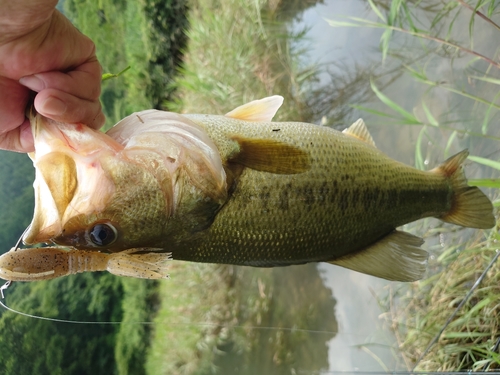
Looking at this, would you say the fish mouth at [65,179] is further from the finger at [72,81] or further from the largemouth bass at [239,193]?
the finger at [72,81]

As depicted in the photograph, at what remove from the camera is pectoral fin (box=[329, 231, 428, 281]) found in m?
1.26

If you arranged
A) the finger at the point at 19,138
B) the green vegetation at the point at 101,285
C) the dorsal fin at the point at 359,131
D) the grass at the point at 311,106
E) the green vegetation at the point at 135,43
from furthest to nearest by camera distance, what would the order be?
1. the green vegetation at the point at 135,43
2. the green vegetation at the point at 101,285
3. the grass at the point at 311,106
4. the dorsal fin at the point at 359,131
5. the finger at the point at 19,138

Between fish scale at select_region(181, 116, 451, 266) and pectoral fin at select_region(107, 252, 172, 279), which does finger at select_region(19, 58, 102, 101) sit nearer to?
fish scale at select_region(181, 116, 451, 266)

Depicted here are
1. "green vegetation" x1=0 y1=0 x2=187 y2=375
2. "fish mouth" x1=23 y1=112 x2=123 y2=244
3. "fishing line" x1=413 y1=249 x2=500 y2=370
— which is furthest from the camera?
"green vegetation" x1=0 y1=0 x2=187 y2=375

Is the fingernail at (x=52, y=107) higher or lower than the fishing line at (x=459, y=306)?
higher

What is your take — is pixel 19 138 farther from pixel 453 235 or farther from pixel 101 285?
pixel 101 285

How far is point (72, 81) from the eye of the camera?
102cm

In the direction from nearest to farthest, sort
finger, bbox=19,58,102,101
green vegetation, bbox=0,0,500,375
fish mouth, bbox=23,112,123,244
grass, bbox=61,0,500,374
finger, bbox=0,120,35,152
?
fish mouth, bbox=23,112,123,244, finger, bbox=19,58,102,101, finger, bbox=0,120,35,152, grass, bbox=61,0,500,374, green vegetation, bbox=0,0,500,375

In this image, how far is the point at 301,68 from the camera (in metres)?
3.24

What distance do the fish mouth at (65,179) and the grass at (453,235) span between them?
4.46 ft

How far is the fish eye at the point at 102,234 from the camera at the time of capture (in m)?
0.88

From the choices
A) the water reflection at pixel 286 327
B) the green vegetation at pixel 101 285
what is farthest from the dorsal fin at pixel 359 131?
the green vegetation at pixel 101 285

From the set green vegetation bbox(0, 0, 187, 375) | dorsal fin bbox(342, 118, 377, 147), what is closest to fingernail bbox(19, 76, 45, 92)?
dorsal fin bbox(342, 118, 377, 147)

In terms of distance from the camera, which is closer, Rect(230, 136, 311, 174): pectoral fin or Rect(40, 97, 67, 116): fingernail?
Rect(40, 97, 67, 116): fingernail
